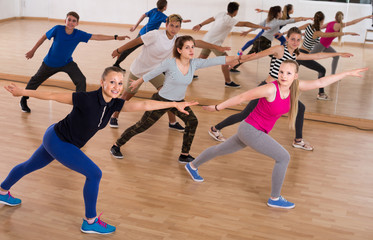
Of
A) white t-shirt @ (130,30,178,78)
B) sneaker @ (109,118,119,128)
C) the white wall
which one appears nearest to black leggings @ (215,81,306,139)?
white t-shirt @ (130,30,178,78)

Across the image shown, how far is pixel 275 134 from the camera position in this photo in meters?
6.04

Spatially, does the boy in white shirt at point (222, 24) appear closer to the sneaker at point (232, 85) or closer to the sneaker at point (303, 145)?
the sneaker at point (232, 85)

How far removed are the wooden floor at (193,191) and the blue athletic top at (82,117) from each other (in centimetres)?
73

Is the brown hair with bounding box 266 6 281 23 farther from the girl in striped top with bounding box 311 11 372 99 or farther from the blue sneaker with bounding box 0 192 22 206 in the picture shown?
the blue sneaker with bounding box 0 192 22 206

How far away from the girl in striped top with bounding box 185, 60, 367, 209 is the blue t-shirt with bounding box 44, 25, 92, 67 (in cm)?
264

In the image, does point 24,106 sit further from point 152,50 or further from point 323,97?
point 323,97

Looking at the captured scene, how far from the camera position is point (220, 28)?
7215mm

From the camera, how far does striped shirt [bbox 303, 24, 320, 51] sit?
252 inches

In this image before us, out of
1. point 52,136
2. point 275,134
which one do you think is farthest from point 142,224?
point 275,134

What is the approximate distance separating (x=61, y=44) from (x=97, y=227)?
3.04 metres

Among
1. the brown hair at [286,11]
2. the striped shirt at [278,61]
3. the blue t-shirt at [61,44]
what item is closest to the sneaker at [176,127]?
the striped shirt at [278,61]

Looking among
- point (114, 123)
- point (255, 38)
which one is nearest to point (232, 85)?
point (255, 38)

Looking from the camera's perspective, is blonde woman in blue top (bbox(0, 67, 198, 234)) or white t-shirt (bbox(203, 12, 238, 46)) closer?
blonde woman in blue top (bbox(0, 67, 198, 234))

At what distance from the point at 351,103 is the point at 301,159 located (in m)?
1.72
